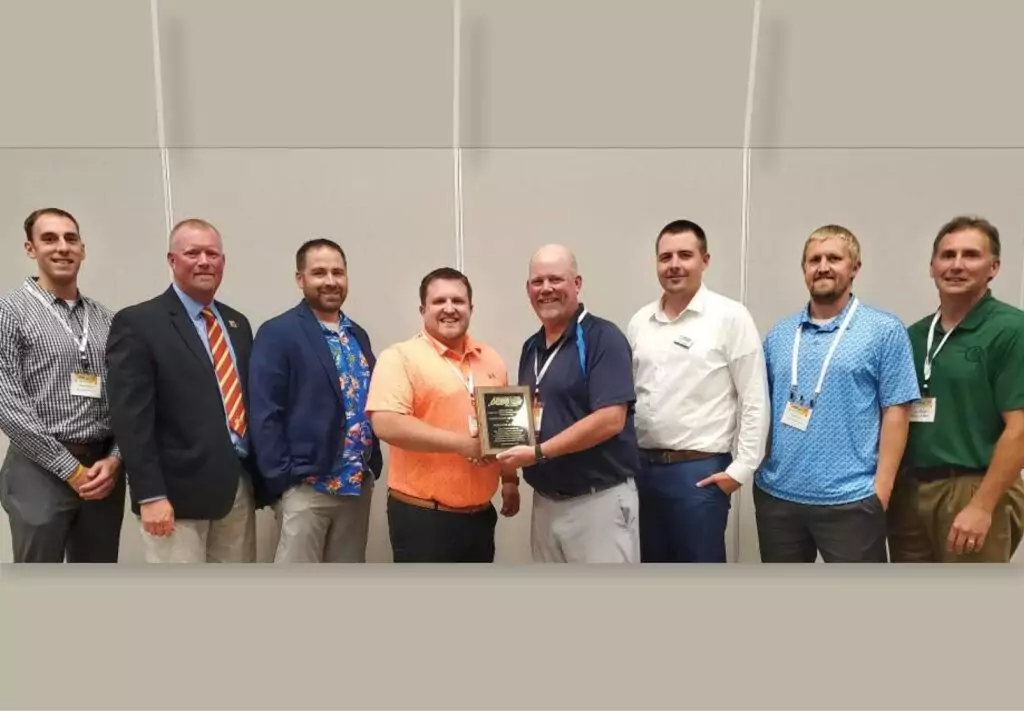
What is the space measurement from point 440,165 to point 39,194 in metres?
1.58

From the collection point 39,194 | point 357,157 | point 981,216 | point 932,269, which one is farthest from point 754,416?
point 39,194

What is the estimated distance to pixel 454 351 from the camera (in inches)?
111

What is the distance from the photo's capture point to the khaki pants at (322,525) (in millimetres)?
2789

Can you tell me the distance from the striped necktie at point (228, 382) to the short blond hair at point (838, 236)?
7.49 feet

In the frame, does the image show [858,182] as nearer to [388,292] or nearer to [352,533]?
[388,292]

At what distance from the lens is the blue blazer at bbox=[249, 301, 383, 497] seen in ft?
8.98

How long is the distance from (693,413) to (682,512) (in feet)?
1.28

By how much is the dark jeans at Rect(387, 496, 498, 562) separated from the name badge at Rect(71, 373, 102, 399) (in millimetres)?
1204

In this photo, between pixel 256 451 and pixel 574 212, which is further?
pixel 574 212

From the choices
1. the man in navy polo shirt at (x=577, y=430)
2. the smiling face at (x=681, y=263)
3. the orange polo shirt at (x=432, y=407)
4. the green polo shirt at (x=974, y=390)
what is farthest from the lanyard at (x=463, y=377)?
the green polo shirt at (x=974, y=390)

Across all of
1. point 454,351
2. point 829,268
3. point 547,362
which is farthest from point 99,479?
point 829,268

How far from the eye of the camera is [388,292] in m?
2.92

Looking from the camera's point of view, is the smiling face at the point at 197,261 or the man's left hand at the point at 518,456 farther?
the smiling face at the point at 197,261

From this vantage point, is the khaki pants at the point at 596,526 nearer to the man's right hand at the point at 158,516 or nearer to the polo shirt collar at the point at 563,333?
the polo shirt collar at the point at 563,333
